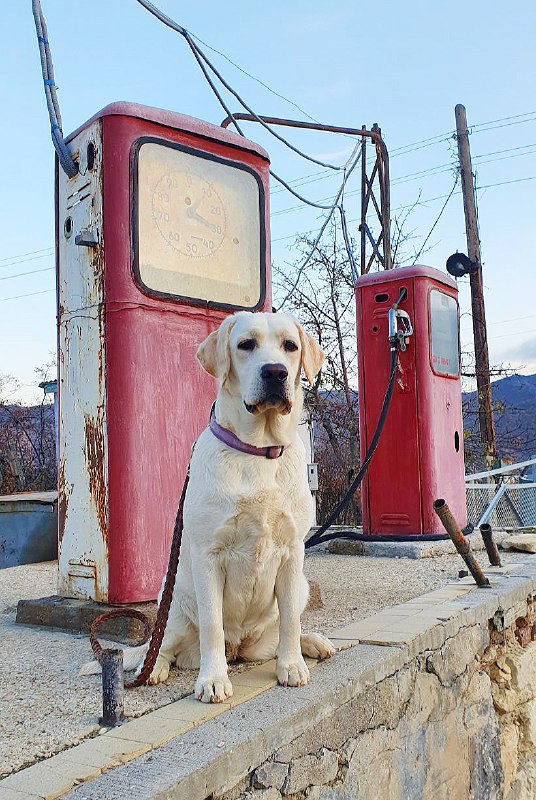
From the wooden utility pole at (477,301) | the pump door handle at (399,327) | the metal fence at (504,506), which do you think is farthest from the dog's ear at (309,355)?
the wooden utility pole at (477,301)

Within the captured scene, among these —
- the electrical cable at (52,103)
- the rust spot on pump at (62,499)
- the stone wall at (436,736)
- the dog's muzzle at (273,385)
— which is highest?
the electrical cable at (52,103)

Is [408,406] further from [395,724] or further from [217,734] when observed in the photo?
[217,734]

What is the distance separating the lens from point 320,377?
446 inches

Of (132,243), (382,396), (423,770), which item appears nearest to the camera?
(423,770)

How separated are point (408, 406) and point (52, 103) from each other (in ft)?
11.4

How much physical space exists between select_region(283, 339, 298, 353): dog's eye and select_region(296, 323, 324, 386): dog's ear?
6 cm

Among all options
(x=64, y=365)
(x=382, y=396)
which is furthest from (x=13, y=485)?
(x=64, y=365)

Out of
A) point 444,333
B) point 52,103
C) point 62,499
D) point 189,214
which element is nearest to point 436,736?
point 62,499

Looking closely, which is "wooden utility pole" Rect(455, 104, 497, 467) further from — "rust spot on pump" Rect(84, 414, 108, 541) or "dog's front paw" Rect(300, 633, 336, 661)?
"dog's front paw" Rect(300, 633, 336, 661)

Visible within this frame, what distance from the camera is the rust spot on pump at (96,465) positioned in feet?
11.2

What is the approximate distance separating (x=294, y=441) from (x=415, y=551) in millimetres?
3282

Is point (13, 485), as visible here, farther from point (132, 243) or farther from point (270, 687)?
point (270, 687)

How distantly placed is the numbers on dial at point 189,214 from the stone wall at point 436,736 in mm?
2176

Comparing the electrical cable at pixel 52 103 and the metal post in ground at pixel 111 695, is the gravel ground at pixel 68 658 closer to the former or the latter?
the metal post in ground at pixel 111 695
